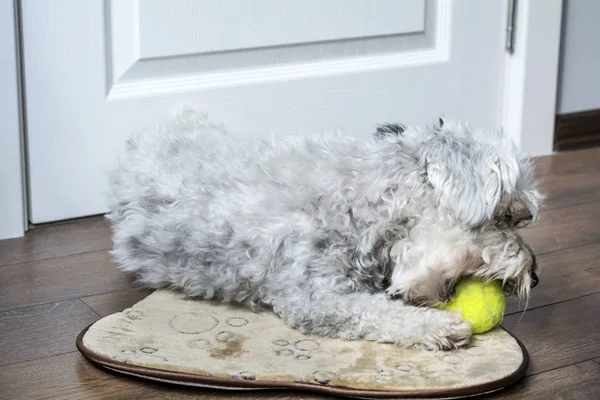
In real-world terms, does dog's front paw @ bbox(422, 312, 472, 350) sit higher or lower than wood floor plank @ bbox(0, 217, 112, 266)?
higher

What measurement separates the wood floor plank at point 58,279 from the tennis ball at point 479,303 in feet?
2.34

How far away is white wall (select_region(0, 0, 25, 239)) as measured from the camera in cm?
224

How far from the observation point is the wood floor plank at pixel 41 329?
1.76 m

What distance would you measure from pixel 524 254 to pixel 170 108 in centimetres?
106

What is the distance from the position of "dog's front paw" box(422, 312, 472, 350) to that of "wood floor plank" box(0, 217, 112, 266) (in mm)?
922

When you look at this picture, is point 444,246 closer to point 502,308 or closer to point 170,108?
point 502,308

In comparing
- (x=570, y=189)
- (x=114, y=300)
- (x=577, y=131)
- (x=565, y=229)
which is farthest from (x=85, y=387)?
(x=577, y=131)

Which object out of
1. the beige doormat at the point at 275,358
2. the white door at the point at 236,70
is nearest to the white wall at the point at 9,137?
the white door at the point at 236,70

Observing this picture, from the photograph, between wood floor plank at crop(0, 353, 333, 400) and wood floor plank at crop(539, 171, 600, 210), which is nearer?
wood floor plank at crop(0, 353, 333, 400)

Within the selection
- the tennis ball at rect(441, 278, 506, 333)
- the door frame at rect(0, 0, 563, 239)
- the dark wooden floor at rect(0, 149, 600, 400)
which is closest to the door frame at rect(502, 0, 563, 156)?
the door frame at rect(0, 0, 563, 239)

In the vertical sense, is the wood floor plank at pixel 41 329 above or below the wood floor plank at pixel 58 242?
below

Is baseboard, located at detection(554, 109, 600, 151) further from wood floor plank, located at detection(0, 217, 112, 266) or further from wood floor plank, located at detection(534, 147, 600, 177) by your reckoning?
wood floor plank, located at detection(0, 217, 112, 266)

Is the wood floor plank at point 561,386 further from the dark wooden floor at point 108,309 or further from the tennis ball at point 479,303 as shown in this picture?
the tennis ball at point 479,303

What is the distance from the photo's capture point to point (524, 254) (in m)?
1.80
